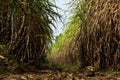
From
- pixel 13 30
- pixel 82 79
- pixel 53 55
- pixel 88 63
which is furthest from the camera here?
pixel 53 55

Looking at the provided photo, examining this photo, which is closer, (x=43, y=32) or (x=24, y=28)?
(x=24, y=28)

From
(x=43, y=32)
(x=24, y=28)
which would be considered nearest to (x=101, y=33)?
(x=43, y=32)

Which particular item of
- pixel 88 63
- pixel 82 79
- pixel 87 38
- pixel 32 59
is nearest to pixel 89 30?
pixel 87 38

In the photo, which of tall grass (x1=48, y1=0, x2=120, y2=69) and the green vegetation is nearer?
the green vegetation

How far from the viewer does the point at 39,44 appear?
570 centimetres

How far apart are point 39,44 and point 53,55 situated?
10.6m

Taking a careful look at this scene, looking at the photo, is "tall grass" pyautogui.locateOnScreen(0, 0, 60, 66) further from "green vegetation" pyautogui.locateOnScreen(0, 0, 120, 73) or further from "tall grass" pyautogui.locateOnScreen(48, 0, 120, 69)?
"tall grass" pyautogui.locateOnScreen(48, 0, 120, 69)

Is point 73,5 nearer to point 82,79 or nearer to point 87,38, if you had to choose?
point 87,38

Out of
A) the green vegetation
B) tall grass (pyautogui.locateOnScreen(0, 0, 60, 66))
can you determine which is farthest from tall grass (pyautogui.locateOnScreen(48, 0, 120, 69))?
tall grass (pyautogui.locateOnScreen(0, 0, 60, 66))

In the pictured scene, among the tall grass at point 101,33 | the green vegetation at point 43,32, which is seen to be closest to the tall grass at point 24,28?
the green vegetation at point 43,32

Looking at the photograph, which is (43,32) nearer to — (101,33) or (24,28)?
(24,28)

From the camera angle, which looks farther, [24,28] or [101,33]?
[101,33]

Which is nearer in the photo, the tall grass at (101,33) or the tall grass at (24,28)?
the tall grass at (24,28)

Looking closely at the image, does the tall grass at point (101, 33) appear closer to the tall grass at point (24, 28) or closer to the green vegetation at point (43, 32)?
the green vegetation at point (43, 32)
